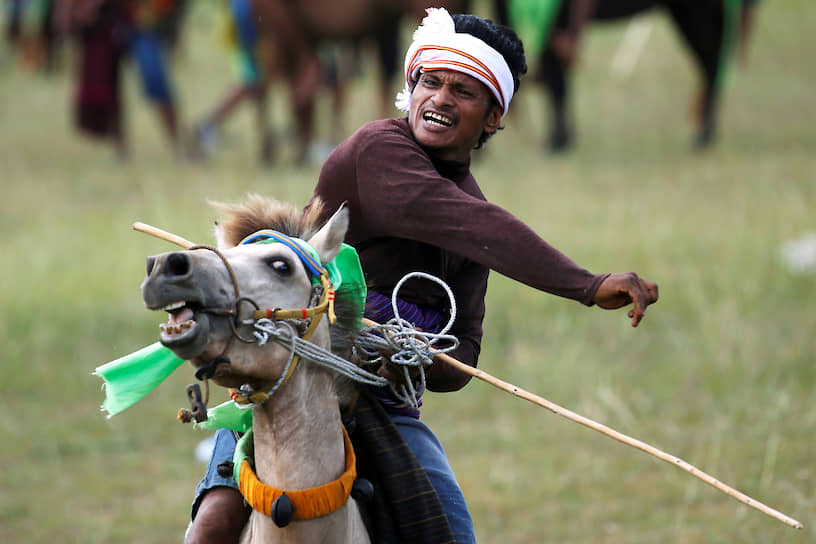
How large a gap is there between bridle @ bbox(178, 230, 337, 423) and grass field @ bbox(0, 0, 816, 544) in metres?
1.15

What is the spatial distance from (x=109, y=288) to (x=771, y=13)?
44.3ft

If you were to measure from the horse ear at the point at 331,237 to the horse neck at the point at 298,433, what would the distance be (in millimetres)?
262

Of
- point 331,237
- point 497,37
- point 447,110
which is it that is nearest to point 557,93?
point 497,37

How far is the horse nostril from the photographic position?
87.6 inches

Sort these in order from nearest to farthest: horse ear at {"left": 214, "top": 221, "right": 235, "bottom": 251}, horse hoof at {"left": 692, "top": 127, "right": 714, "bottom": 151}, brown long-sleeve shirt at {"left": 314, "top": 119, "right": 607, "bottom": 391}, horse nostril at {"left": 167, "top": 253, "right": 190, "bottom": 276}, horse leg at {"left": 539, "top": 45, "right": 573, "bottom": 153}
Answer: horse nostril at {"left": 167, "top": 253, "right": 190, "bottom": 276} < brown long-sleeve shirt at {"left": 314, "top": 119, "right": 607, "bottom": 391} < horse ear at {"left": 214, "top": 221, "right": 235, "bottom": 251} < horse hoof at {"left": 692, "top": 127, "right": 714, "bottom": 151} < horse leg at {"left": 539, "top": 45, "right": 573, "bottom": 153}

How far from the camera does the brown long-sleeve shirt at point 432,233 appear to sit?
260 cm

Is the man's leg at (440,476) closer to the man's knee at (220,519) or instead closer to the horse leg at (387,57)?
the man's knee at (220,519)

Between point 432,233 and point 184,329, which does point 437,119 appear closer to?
point 432,233

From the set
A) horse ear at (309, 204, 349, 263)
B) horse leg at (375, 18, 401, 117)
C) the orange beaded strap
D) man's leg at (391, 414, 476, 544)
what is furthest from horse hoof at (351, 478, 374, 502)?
horse leg at (375, 18, 401, 117)

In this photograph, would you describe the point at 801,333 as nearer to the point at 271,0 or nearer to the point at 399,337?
the point at 399,337

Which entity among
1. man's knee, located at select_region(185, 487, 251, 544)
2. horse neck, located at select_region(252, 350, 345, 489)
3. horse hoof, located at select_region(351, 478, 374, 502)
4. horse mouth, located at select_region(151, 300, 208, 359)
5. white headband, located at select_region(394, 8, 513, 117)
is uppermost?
white headband, located at select_region(394, 8, 513, 117)

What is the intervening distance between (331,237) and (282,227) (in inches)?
5.3

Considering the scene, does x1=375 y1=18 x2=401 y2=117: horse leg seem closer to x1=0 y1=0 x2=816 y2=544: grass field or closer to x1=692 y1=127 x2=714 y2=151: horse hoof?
x1=0 y1=0 x2=816 y2=544: grass field

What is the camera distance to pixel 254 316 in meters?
2.39
